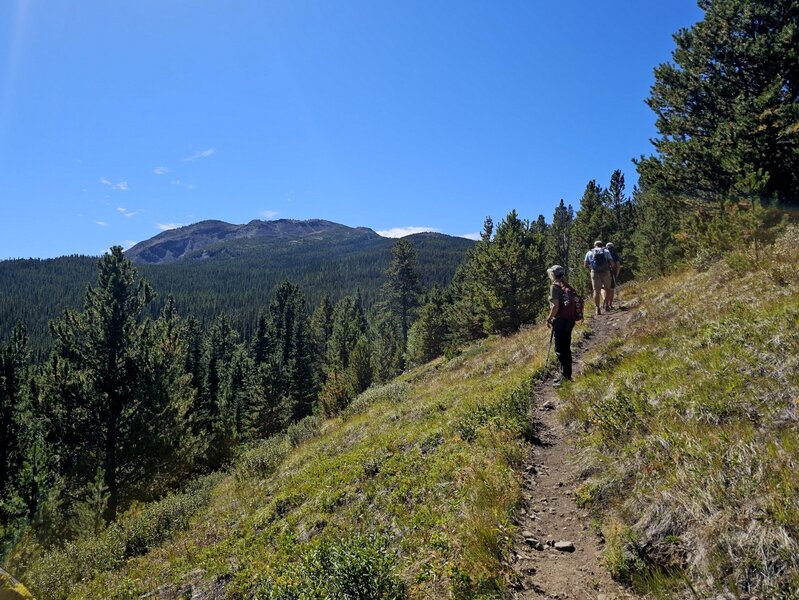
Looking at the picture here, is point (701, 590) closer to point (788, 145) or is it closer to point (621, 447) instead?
point (621, 447)

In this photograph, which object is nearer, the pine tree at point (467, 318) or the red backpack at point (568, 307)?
the red backpack at point (568, 307)

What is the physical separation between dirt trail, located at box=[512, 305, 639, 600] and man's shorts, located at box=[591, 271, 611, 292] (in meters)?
9.28

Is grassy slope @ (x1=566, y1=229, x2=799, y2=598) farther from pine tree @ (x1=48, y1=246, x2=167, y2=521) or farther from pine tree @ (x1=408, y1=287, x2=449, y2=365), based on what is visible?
pine tree @ (x1=408, y1=287, x2=449, y2=365)

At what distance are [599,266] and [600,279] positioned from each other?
0.73m

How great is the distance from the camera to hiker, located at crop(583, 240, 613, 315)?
1409cm

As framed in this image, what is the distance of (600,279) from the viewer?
48.5 ft

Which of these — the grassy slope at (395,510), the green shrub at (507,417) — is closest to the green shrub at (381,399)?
the grassy slope at (395,510)

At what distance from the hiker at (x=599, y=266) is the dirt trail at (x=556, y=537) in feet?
29.2

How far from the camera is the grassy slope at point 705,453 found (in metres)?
3.04

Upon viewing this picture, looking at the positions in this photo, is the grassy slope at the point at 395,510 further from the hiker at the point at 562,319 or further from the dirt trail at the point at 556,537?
the hiker at the point at 562,319

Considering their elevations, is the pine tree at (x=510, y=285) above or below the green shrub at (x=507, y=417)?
above

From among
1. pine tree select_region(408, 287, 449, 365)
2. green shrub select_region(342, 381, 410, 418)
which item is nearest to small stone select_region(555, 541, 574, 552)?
green shrub select_region(342, 381, 410, 418)

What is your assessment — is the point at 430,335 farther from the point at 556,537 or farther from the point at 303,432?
the point at 556,537

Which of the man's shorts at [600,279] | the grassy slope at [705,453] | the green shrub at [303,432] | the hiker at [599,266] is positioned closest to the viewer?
the grassy slope at [705,453]
